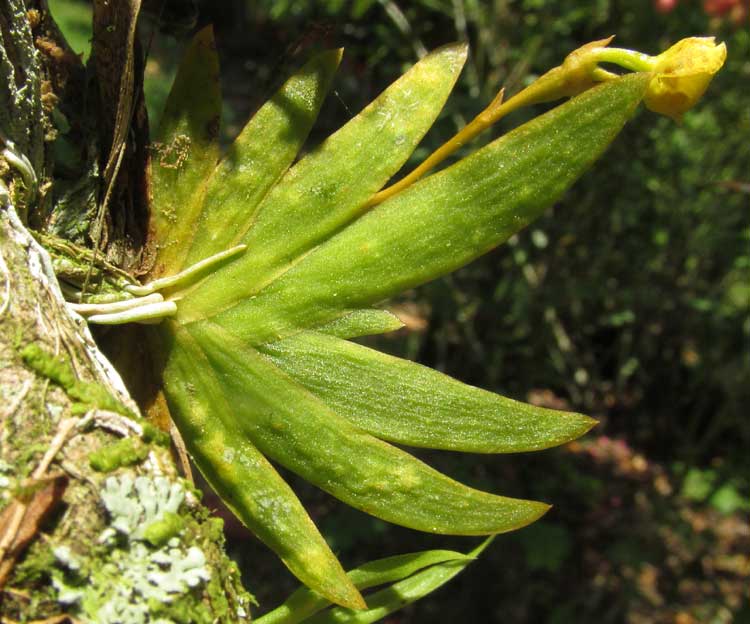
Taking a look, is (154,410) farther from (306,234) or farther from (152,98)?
(152,98)

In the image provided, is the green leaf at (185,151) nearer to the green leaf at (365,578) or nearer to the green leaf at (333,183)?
the green leaf at (333,183)

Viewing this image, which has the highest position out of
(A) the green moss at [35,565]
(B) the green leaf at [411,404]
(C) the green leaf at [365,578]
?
(A) the green moss at [35,565]

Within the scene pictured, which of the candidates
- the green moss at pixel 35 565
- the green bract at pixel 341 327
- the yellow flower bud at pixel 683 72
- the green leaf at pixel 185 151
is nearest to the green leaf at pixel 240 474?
the green bract at pixel 341 327

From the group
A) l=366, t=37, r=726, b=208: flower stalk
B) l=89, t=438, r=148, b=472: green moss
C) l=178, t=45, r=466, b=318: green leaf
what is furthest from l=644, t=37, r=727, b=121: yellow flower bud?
l=89, t=438, r=148, b=472: green moss

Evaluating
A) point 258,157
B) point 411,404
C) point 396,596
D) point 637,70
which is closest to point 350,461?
point 411,404

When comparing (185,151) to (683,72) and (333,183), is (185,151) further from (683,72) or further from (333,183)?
(683,72)

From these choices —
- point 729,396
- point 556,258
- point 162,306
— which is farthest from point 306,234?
point 729,396
